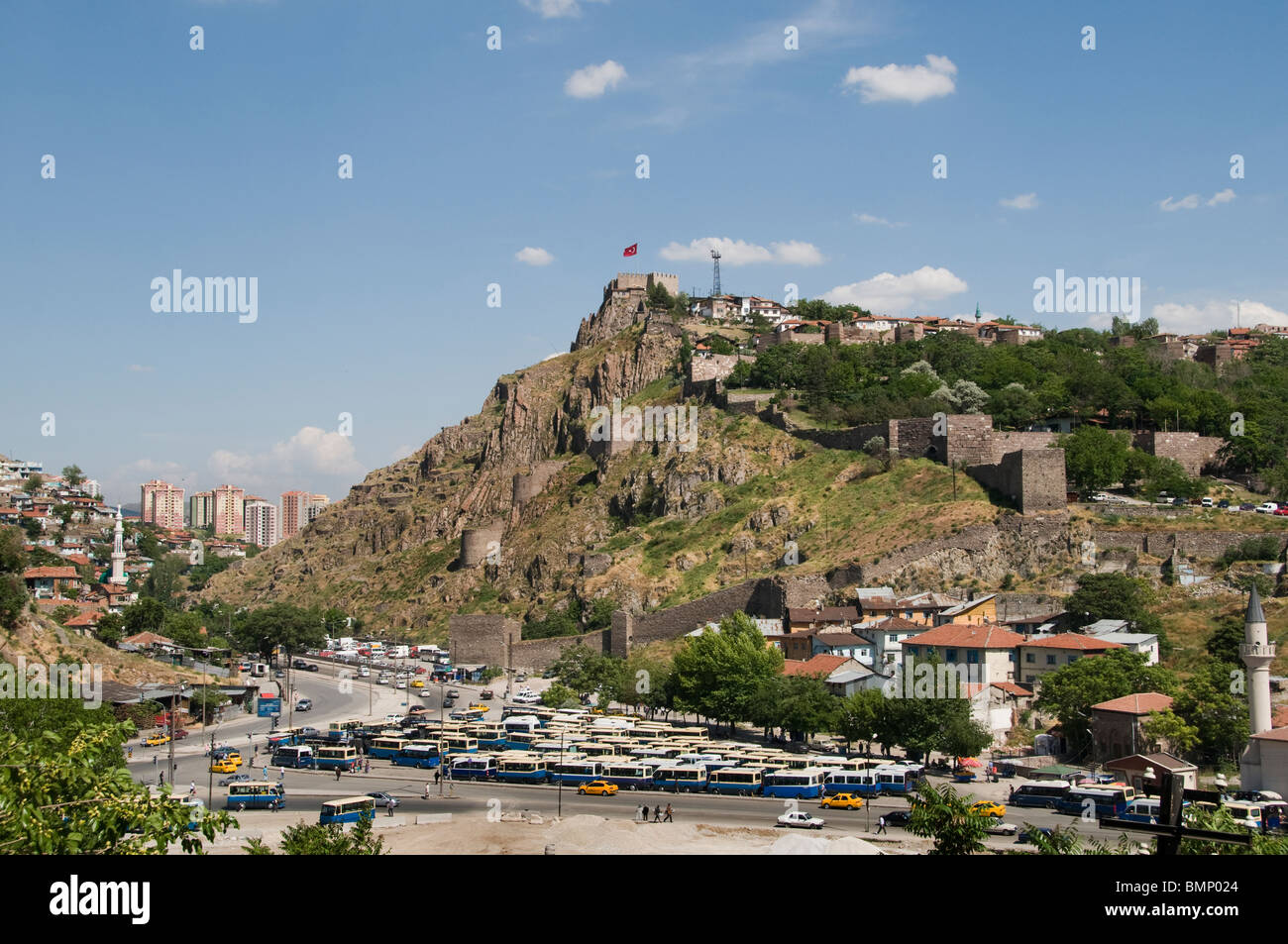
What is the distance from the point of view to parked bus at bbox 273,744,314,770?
51.1m

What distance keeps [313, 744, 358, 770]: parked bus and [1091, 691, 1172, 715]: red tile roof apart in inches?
1176

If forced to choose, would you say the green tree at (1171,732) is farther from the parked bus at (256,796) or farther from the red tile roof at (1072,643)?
the parked bus at (256,796)

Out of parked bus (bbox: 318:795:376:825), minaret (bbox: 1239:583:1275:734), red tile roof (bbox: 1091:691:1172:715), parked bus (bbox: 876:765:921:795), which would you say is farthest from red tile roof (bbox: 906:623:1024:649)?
parked bus (bbox: 318:795:376:825)

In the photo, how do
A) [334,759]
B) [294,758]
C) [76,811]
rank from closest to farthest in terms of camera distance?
[76,811] → [334,759] → [294,758]

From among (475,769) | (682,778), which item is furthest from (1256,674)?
(475,769)

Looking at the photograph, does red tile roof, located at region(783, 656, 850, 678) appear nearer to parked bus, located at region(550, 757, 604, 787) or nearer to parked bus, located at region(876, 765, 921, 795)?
parked bus, located at region(876, 765, 921, 795)

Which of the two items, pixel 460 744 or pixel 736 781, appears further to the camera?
pixel 460 744

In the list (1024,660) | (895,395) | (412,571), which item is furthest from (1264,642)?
(412,571)

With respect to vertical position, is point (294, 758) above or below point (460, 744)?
below

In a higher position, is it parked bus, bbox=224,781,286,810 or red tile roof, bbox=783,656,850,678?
red tile roof, bbox=783,656,850,678

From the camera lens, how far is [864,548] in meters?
71.3

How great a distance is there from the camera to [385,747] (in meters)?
54.0

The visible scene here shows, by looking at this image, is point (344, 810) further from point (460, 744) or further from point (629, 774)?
point (460, 744)

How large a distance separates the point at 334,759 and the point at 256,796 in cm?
974
